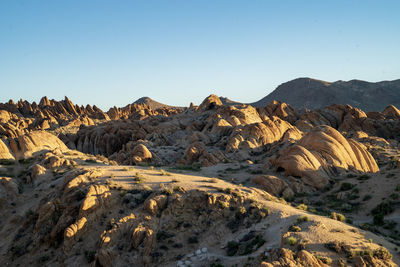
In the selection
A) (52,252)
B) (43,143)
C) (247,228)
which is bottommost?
(52,252)

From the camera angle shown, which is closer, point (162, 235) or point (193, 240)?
point (193, 240)

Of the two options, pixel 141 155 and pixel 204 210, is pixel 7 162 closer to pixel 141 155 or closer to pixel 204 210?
pixel 141 155

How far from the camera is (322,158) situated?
33781mm

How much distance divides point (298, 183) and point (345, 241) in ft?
52.0

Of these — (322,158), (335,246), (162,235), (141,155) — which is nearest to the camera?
(335,246)

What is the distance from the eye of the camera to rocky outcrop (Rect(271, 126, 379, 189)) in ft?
102

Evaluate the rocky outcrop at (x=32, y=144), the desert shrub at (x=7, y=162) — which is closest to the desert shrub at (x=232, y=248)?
the desert shrub at (x=7, y=162)

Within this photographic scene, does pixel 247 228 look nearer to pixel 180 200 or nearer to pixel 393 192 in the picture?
pixel 180 200

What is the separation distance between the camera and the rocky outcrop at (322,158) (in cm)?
3108

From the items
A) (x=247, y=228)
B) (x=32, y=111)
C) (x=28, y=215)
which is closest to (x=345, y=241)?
(x=247, y=228)

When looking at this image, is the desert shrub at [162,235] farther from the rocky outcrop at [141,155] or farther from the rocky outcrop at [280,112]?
the rocky outcrop at [280,112]

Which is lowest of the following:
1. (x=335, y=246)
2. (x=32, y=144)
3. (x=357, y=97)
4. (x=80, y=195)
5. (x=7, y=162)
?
(x=335, y=246)

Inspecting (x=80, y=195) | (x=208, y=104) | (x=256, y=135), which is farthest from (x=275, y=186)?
(x=208, y=104)

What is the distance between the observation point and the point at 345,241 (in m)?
14.1
